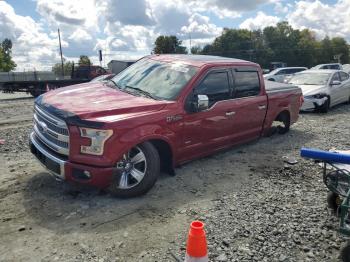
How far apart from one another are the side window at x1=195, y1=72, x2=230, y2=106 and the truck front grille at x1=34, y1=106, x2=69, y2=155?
2148 mm

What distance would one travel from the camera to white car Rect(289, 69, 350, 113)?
1226cm

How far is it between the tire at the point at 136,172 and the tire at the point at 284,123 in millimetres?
4626

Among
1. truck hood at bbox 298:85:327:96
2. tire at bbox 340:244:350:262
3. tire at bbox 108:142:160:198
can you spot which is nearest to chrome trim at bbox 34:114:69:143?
tire at bbox 108:142:160:198

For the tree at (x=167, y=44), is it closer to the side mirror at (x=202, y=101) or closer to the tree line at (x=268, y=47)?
the tree line at (x=268, y=47)

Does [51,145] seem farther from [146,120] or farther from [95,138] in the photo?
[146,120]

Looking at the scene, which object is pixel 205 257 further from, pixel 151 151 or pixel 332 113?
pixel 332 113

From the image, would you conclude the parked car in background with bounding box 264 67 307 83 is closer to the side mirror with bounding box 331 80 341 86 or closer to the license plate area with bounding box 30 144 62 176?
the side mirror with bounding box 331 80 341 86

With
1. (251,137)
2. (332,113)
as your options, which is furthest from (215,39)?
(251,137)

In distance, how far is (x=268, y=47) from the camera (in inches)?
3649

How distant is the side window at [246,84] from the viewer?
6.65 meters

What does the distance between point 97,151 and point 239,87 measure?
10.7 feet

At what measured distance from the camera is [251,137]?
7281 millimetres

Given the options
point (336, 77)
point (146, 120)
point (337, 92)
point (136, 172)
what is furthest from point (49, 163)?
point (336, 77)

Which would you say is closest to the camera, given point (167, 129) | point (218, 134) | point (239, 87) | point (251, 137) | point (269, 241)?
point (269, 241)
